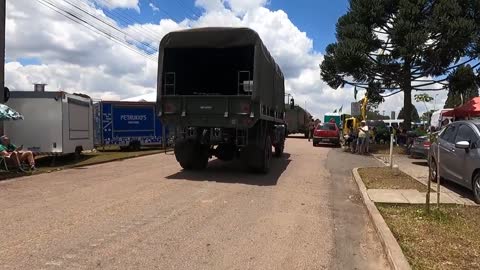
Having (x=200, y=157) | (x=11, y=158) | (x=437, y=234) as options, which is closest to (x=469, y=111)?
(x=200, y=157)

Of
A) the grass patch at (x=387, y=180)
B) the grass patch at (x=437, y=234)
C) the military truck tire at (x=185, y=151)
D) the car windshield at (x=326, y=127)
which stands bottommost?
the grass patch at (x=437, y=234)

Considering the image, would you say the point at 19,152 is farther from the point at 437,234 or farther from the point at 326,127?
the point at 326,127

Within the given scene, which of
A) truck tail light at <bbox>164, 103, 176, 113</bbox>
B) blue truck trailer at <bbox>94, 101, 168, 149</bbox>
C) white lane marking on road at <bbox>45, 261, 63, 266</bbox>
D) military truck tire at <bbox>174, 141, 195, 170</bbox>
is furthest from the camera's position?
blue truck trailer at <bbox>94, 101, 168, 149</bbox>

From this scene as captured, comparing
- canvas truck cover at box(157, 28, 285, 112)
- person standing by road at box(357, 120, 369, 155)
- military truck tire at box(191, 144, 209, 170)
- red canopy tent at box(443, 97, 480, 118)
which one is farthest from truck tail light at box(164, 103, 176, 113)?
person standing by road at box(357, 120, 369, 155)

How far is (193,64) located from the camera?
1594 cm

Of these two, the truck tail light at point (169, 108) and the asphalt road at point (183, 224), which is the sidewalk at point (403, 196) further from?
the truck tail light at point (169, 108)

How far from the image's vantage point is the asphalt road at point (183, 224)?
20.2 feet

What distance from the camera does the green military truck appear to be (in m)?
13.5

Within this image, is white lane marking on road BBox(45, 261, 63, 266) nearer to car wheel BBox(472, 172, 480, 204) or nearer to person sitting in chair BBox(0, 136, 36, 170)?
car wheel BBox(472, 172, 480, 204)

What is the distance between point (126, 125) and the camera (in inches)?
1067

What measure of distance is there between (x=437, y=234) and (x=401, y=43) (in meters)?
19.9

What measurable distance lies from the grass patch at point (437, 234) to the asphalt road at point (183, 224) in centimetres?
42

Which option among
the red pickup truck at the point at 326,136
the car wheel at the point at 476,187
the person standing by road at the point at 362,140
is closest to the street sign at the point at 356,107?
the red pickup truck at the point at 326,136

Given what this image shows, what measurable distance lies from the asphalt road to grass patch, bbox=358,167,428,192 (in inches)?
21.7
